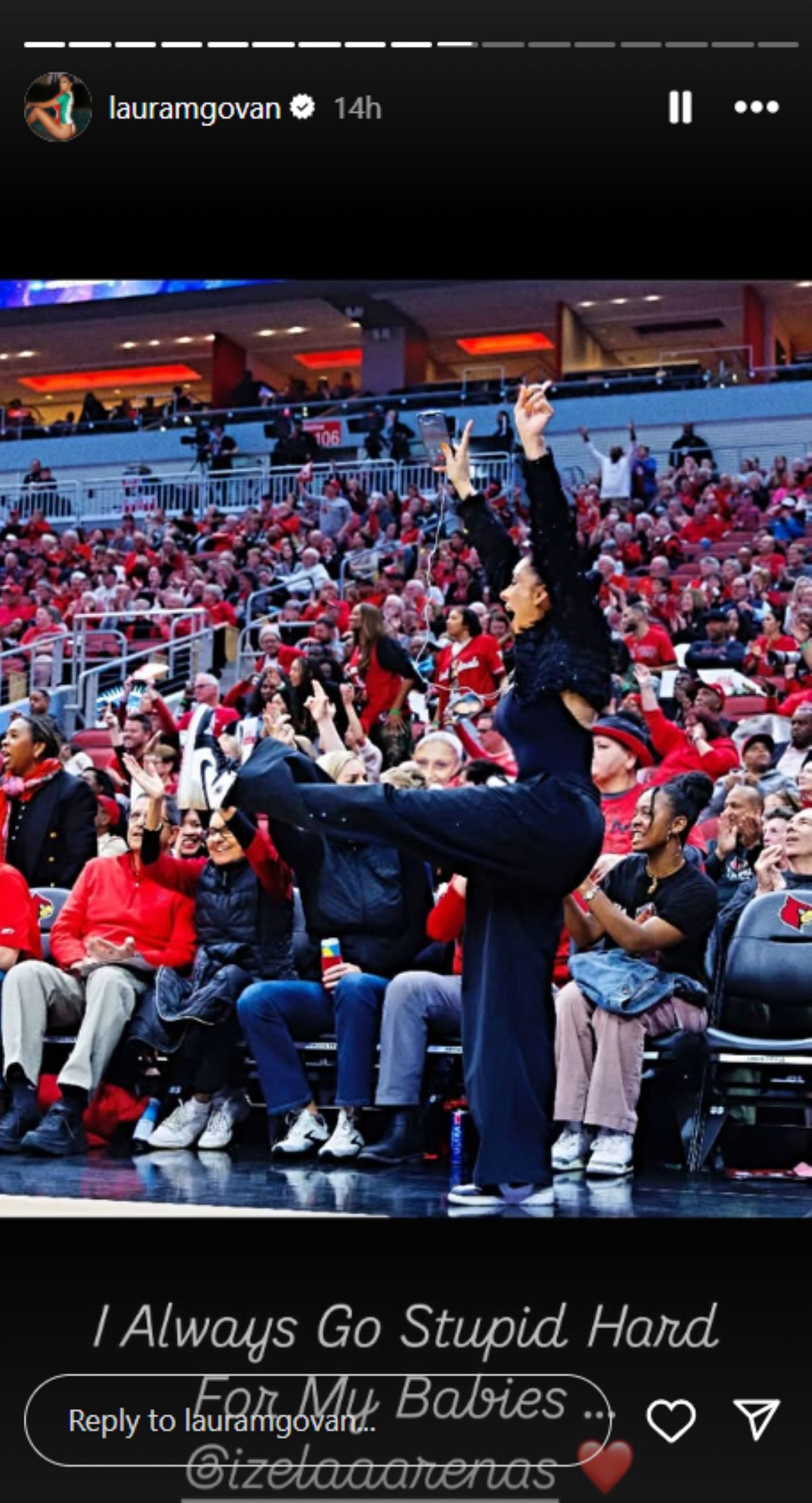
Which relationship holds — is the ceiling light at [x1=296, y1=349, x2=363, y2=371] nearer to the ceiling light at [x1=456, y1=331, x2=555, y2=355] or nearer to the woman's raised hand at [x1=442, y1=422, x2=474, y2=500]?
the ceiling light at [x1=456, y1=331, x2=555, y2=355]

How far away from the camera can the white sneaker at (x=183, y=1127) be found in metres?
6.71

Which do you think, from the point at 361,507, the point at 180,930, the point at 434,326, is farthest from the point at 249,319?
the point at 180,930

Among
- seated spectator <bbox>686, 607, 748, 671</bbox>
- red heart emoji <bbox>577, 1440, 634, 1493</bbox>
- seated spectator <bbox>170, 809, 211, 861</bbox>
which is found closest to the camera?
red heart emoji <bbox>577, 1440, 634, 1493</bbox>

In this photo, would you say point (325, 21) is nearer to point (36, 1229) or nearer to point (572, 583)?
point (36, 1229)

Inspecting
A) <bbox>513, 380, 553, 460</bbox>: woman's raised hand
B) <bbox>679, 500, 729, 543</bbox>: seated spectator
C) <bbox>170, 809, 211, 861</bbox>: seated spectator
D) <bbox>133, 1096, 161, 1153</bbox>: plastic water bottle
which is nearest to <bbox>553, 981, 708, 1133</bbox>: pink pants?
<bbox>133, 1096, 161, 1153</bbox>: plastic water bottle

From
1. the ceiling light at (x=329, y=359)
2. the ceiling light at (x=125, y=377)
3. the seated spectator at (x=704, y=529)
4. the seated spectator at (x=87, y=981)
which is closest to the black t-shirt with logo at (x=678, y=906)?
the seated spectator at (x=87, y=981)

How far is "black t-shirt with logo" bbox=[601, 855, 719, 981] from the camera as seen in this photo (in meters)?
6.20

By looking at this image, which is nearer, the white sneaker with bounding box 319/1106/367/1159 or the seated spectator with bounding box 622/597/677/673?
the white sneaker with bounding box 319/1106/367/1159

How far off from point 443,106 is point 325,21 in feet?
0.60

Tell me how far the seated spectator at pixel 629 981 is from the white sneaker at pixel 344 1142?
73 centimetres

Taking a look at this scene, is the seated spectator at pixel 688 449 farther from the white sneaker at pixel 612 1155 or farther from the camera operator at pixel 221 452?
the white sneaker at pixel 612 1155

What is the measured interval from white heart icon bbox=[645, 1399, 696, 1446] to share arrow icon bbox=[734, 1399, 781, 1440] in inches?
1.7

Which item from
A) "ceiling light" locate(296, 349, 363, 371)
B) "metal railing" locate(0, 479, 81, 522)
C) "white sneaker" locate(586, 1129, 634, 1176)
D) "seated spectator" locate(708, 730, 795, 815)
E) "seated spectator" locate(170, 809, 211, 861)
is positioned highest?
"ceiling light" locate(296, 349, 363, 371)

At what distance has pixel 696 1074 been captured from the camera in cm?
612
